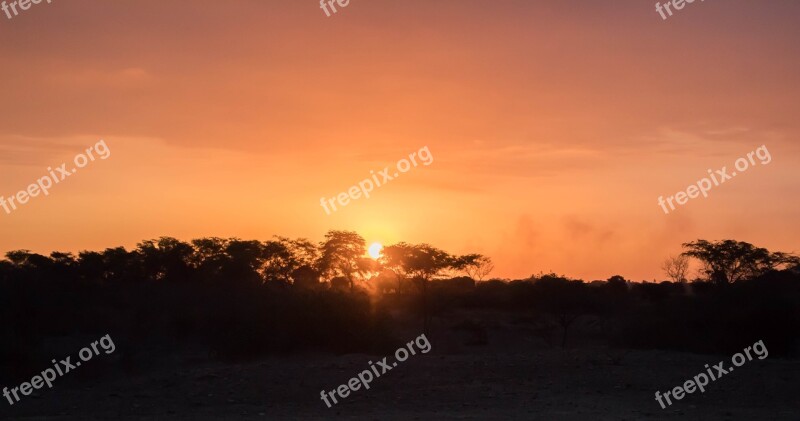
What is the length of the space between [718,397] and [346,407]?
310 inches

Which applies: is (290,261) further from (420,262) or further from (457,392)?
(457,392)

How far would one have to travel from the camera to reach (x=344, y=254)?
57.5 m

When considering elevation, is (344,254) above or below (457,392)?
above

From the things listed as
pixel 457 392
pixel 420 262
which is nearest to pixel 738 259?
pixel 420 262

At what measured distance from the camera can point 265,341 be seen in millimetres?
27578

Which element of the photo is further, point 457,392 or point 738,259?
point 738,259

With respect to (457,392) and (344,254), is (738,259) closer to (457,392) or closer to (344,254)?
(344,254)

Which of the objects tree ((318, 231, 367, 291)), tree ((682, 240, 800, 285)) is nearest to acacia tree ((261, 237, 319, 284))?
tree ((318, 231, 367, 291))

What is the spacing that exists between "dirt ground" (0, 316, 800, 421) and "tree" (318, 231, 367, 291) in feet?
110

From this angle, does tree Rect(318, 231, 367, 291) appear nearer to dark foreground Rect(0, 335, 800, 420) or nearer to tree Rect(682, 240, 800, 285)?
tree Rect(682, 240, 800, 285)

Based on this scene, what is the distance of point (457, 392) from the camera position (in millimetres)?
19406

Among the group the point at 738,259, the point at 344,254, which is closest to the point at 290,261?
the point at 344,254

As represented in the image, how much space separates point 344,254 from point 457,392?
126 feet

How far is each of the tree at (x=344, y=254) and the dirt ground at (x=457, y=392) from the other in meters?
33.6
